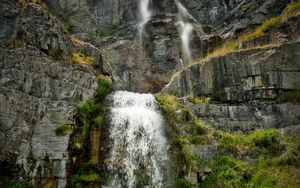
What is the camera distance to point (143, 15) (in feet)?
138

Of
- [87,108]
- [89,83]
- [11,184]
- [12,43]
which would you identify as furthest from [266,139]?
[12,43]

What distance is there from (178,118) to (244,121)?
4223mm

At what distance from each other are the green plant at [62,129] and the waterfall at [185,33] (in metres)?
21.8

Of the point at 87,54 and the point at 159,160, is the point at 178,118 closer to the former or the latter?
the point at 159,160

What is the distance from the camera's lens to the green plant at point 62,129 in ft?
55.6

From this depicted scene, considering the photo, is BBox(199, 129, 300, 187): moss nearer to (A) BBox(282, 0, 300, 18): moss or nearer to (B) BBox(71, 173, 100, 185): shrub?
(B) BBox(71, 173, 100, 185): shrub

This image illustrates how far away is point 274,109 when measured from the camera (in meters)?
21.4

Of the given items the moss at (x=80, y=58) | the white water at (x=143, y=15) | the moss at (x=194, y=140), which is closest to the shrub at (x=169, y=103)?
the moss at (x=194, y=140)

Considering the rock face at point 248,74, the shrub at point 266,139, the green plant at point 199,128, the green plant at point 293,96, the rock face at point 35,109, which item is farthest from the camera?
the rock face at point 248,74

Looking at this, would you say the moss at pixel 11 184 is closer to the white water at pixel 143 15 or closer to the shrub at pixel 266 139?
the shrub at pixel 266 139

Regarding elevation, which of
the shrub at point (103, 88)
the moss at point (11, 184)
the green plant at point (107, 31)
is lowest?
the moss at point (11, 184)

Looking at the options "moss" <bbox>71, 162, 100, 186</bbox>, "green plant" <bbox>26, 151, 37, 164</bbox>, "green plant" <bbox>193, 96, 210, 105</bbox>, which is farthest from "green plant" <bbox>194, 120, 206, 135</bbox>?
"green plant" <bbox>26, 151, 37, 164</bbox>

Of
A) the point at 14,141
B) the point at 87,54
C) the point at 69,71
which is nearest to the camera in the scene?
the point at 14,141

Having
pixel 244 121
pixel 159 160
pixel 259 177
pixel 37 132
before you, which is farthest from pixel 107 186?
pixel 244 121
